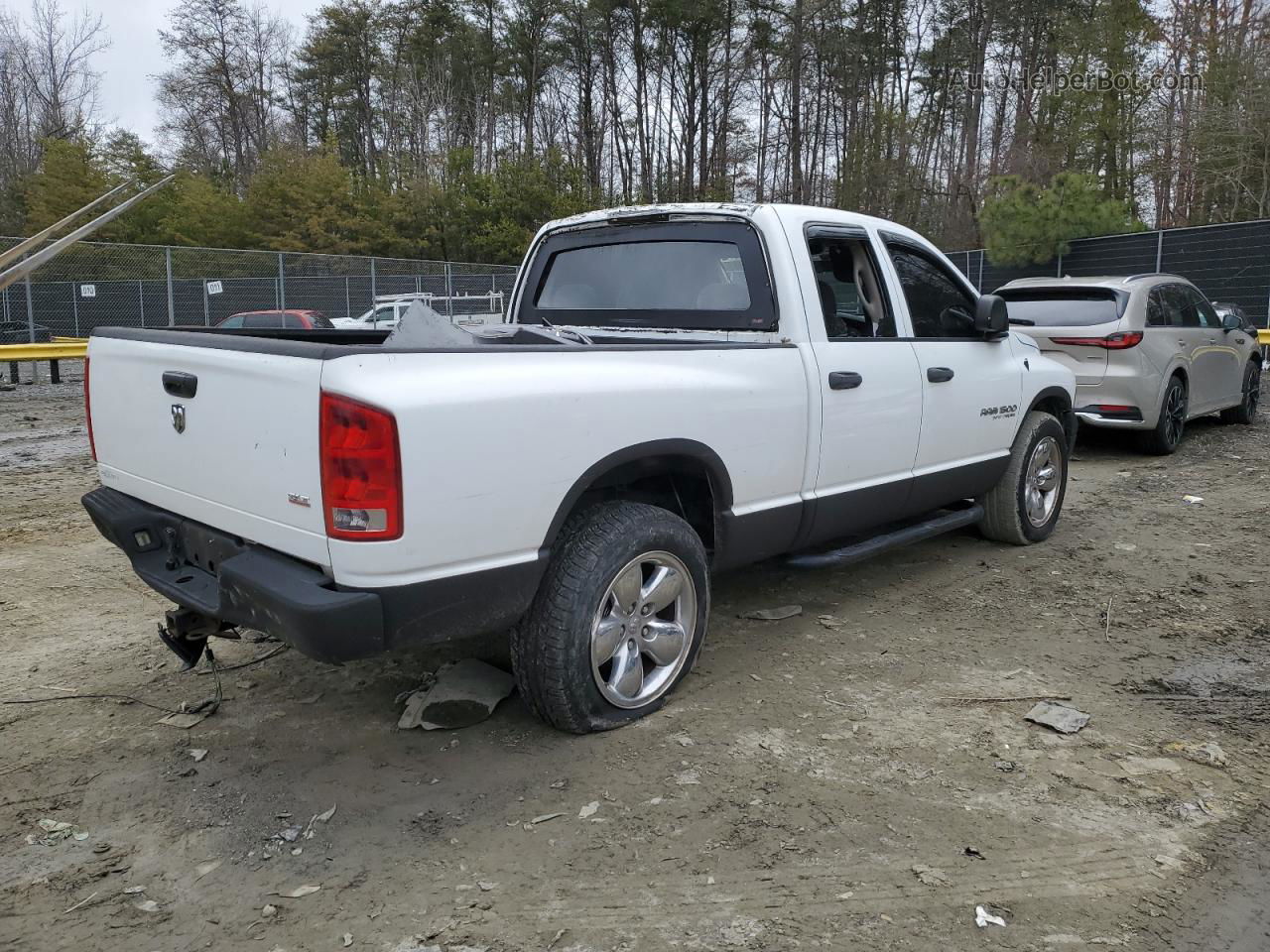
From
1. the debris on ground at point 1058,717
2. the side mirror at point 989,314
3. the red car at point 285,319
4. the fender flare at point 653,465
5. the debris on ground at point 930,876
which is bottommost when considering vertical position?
the debris on ground at point 930,876

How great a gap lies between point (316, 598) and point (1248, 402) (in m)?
11.3

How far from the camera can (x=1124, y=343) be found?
829cm

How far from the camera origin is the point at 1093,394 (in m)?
8.55

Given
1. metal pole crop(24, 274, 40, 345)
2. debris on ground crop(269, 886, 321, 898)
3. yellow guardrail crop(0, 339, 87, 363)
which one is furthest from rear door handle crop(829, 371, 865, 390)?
metal pole crop(24, 274, 40, 345)

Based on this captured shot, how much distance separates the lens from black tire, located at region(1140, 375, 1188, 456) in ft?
28.8

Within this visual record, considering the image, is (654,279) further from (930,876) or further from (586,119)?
(586,119)

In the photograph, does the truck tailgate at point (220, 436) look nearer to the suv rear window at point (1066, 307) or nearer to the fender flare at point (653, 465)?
the fender flare at point (653, 465)

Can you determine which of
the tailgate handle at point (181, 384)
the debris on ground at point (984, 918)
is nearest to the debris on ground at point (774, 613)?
the debris on ground at point (984, 918)

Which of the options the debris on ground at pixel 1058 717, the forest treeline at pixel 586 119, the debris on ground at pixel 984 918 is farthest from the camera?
the forest treeline at pixel 586 119

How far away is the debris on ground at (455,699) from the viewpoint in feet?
11.7

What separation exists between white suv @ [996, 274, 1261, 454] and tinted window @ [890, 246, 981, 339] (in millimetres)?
3618

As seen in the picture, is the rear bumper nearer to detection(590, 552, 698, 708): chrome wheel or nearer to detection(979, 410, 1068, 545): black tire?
detection(590, 552, 698, 708): chrome wheel

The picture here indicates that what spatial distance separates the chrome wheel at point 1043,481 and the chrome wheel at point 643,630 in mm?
2999

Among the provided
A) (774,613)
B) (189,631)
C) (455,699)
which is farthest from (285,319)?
(455,699)
